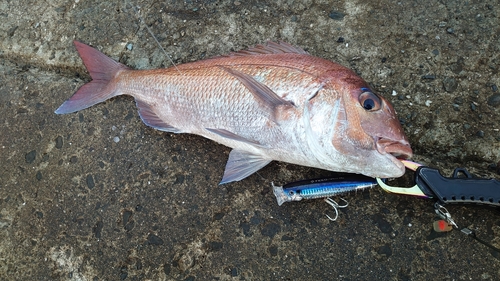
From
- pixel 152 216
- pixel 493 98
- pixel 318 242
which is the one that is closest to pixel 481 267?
pixel 318 242

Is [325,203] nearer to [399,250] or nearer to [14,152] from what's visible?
[399,250]

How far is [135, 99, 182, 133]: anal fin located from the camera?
2404mm

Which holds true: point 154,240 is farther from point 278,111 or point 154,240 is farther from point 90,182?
point 278,111

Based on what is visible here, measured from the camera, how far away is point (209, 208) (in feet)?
7.55

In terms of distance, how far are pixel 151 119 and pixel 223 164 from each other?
0.55m

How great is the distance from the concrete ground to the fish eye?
0.58 meters

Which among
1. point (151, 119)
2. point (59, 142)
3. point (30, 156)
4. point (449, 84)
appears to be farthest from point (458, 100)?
point (30, 156)

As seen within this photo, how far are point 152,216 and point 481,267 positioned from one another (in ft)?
6.11

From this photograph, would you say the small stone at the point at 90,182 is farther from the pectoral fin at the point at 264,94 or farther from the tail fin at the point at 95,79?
the pectoral fin at the point at 264,94

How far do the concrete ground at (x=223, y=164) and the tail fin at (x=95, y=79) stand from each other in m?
0.10

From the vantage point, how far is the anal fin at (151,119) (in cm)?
240

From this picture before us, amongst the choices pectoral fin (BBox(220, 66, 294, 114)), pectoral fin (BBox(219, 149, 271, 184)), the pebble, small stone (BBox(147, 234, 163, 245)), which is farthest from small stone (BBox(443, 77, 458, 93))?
small stone (BBox(147, 234, 163, 245))

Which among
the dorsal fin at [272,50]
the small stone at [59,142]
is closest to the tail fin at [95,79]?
the small stone at [59,142]

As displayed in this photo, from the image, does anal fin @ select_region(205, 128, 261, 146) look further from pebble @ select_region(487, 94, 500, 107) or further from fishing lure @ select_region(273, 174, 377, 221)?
pebble @ select_region(487, 94, 500, 107)
